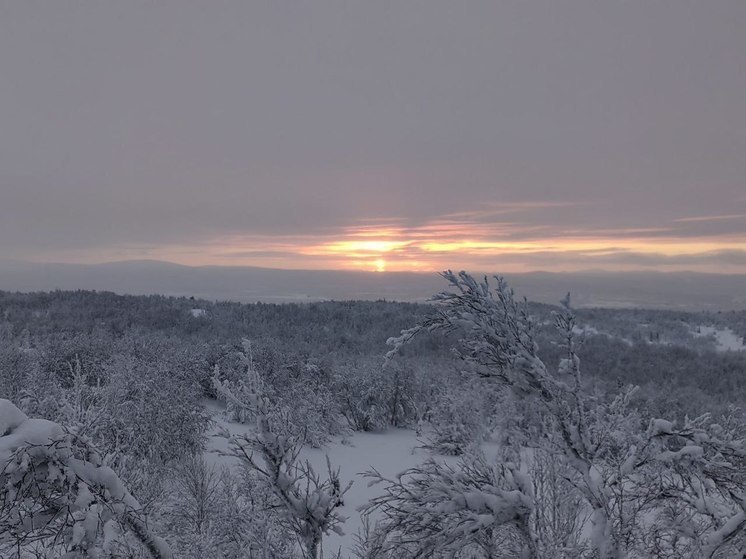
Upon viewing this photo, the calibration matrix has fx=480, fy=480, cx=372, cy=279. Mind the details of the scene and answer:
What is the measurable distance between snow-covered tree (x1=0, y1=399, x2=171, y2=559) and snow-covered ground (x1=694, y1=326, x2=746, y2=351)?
4777 inches

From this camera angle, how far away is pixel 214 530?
1658 centimetres

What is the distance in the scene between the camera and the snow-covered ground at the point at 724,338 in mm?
103312

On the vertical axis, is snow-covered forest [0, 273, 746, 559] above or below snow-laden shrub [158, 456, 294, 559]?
above

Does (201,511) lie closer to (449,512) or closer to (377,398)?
(449,512)

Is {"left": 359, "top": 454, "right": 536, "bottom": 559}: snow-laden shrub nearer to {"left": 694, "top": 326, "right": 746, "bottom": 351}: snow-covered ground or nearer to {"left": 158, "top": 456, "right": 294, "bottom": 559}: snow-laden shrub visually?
{"left": 158, "top": 456, "right": 294, "bottom": 559}: snow-laden shrub

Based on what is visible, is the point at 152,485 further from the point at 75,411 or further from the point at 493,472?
the point at 493,472

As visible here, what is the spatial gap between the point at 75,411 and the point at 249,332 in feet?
237

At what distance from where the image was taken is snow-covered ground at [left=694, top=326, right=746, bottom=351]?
103 m

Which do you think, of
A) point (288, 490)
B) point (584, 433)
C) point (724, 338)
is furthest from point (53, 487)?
point (724, 338)

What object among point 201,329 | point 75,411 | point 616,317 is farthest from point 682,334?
point 75,411

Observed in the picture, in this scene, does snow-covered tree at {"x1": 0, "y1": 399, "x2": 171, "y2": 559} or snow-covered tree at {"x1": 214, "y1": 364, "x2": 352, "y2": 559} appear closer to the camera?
snow-covered tree at {"x1": 0, "y1": 399, "x2": 171, "y2": 559}

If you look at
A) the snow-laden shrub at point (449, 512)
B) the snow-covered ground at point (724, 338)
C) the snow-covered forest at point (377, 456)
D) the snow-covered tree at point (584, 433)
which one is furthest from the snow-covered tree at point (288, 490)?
the snow-covered ground at point (724, 338)

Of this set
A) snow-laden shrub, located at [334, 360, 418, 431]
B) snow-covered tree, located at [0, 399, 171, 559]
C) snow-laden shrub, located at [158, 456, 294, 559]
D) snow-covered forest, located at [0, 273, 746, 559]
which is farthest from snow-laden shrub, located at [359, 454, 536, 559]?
snow-laden shrub, located at [334, 360, 418, 431]

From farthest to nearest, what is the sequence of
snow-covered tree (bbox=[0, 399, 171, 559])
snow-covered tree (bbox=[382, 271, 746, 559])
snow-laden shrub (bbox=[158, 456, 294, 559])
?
1. snow-laden shrub (bbox=[158, 456, 294, 559])
2. snow-covered tree (bbox=[382, 271, 746, 559])
3. snow-covered tree (bbox=[0, 399, 171, 559])
